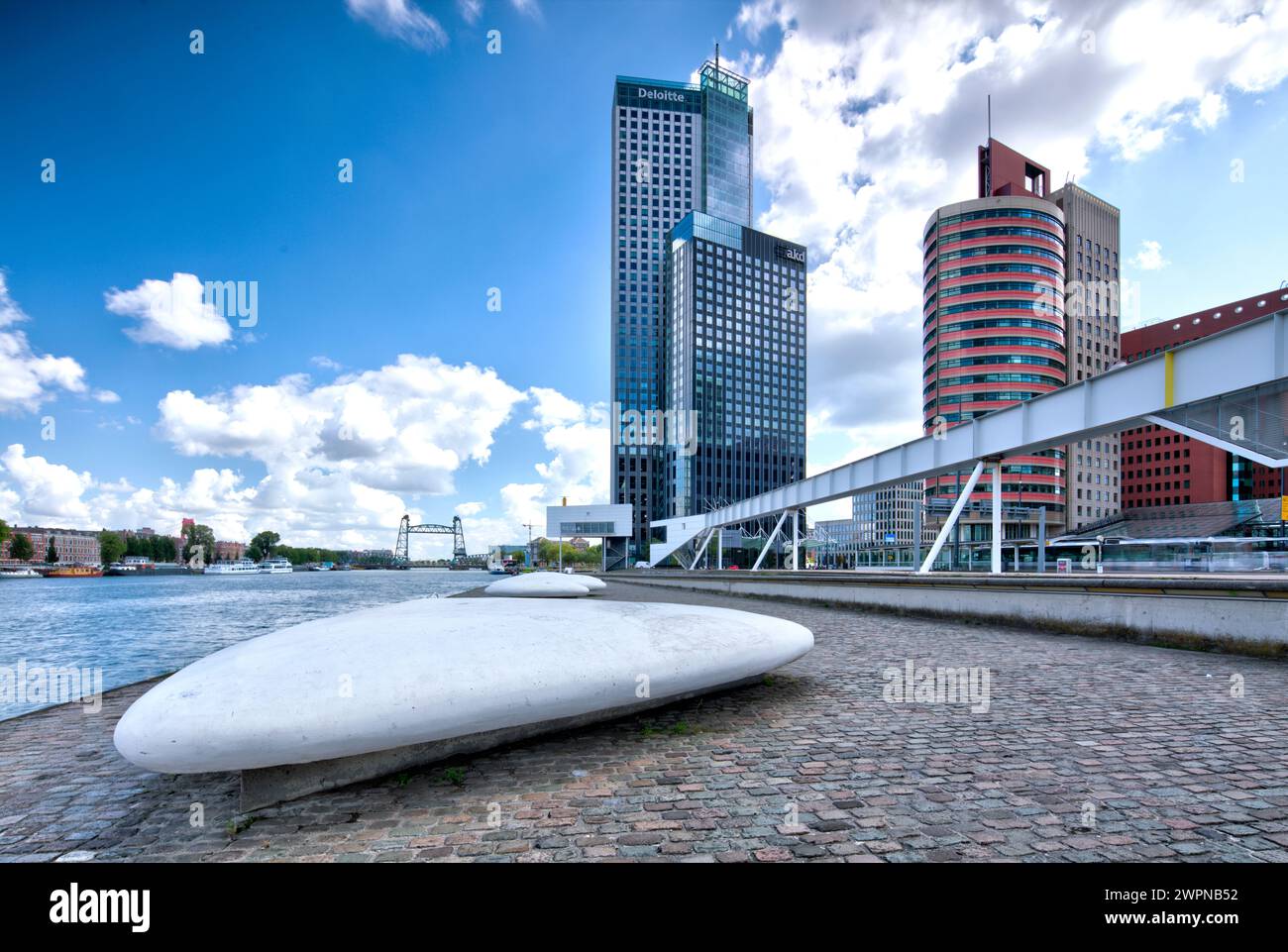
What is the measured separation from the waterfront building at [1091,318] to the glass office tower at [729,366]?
50.3m

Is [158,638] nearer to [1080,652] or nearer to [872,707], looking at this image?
[872,707]

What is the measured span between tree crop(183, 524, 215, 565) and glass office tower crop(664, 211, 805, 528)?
10635cm

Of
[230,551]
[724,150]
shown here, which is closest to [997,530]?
[724,150]

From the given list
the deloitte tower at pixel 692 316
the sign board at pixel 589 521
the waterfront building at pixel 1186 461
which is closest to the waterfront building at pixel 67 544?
the sign board at pixel 589 521

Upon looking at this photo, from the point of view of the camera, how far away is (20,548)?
10062cm

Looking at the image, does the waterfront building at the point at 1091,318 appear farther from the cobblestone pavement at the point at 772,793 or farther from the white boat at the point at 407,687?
the white boat at the point at 407,687

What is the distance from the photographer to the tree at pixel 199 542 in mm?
133625

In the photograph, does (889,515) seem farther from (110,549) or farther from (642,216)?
(110,549)

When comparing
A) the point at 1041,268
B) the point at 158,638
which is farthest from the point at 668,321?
the point at 158,638

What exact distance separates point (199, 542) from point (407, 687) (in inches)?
6504

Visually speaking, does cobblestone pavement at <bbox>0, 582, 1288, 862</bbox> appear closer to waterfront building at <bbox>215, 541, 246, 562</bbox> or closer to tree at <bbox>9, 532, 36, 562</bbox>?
tree at <bbox>9, 532, 36, 562</bbox>

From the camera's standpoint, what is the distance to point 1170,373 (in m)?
13.9
